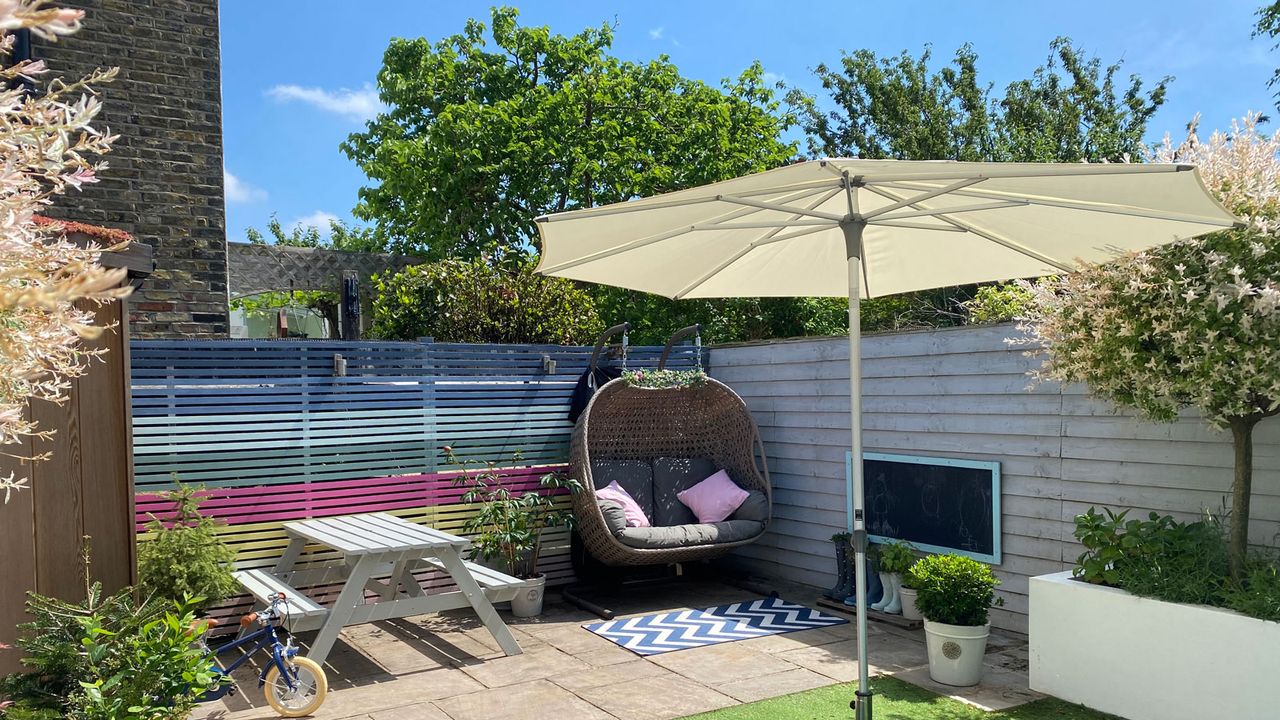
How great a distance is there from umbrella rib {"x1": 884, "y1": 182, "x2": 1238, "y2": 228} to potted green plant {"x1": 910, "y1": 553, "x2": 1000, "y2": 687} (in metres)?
1.90

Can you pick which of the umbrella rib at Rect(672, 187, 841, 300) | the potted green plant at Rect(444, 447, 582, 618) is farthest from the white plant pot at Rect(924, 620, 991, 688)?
the potted green plant at Rect(444, 447, 582, 618)

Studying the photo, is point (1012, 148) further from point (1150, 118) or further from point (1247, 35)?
point (1247, 35)

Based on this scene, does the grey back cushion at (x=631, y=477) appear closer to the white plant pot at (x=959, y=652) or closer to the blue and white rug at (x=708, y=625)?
the blue and white rug at (x=708, y=625)

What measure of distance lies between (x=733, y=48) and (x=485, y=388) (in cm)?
1520

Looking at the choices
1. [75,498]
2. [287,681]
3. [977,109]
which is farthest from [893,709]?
[977,109]

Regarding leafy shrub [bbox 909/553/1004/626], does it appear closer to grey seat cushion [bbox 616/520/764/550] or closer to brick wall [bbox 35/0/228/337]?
grey seat cushion [bbox 616/520/764/550]

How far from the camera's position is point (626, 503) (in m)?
6.23

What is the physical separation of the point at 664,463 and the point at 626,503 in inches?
24.9

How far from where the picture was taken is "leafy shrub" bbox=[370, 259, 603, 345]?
7.57 metres

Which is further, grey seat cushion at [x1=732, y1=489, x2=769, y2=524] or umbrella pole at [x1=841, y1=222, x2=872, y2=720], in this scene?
grey seat cushion at [x1=732, y1=489, x2=769, y2=524]

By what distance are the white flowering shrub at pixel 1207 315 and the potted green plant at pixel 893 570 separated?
178 centimetres

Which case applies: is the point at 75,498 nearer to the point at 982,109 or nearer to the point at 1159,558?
the point at 1159,558

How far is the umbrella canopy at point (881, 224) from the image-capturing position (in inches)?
115

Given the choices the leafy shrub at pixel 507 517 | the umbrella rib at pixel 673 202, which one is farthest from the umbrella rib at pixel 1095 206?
the leafy shrub at pixel 507 517
